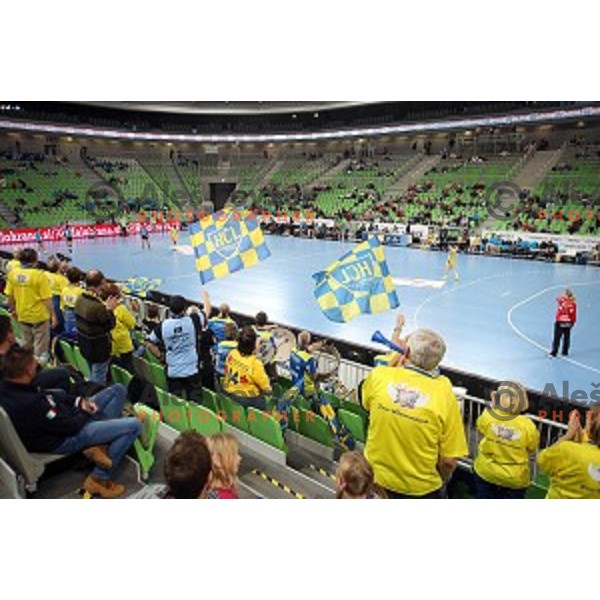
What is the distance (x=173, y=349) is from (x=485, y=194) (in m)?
32.5

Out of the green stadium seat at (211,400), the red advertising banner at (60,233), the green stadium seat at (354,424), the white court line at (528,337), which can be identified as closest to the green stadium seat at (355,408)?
the green stadium seat at (354,424)

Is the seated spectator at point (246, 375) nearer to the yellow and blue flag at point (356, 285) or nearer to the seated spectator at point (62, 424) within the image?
the seated spectator at point (62, 424)

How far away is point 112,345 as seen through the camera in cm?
607

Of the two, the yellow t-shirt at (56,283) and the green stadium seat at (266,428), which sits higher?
the yellow t-shirt at (56,283)

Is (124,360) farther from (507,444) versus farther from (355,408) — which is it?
(507,444)

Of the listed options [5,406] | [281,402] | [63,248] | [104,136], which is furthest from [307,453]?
[104,136]

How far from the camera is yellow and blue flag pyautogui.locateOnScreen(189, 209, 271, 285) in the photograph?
8602 millimetres

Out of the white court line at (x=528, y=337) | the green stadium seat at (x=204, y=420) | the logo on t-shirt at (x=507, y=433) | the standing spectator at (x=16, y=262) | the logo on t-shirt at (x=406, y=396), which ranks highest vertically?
the standing spectator at (x=16, y=262)

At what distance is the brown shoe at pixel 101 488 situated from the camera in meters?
4.02

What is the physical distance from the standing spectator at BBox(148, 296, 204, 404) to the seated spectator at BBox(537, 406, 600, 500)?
3.65m

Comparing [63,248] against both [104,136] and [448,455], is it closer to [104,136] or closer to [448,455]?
[104,136]

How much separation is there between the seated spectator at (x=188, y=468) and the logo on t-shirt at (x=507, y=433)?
2.49 m

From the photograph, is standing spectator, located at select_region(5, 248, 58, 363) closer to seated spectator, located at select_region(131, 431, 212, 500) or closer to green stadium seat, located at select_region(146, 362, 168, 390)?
green stadium seat, located at select_region(146, 362, 168, 390)

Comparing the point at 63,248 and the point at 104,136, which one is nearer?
the point at 63,248
